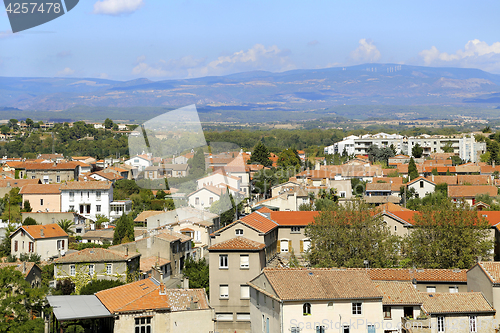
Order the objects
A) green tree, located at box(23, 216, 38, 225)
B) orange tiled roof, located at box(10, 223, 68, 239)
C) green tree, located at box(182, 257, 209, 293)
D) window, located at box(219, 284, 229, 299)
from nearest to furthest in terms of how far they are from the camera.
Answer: window, located at box(219, 284, 229, 299) < green tree, located at box(182, 257, 209, 293) < orange tiled roof, located at box(10, 223, 68, 239) < green tree, located at box(23, 216, 38, 225)

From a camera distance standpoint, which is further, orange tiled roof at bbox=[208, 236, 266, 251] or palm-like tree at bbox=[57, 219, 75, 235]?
palm-like tree at bbox=[57, 219, 75, 235]

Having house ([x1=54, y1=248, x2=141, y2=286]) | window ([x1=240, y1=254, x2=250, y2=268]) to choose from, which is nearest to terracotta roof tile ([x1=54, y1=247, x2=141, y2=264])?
house ([x1=54, y1=248, x2=141, y2=286])

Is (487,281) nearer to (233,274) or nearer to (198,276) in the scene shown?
(233,274)

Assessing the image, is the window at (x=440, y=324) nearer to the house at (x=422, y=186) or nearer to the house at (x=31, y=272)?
the house at (x=31, y=272)

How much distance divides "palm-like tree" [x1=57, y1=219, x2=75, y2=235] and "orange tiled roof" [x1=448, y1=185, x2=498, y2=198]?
85.9 feet

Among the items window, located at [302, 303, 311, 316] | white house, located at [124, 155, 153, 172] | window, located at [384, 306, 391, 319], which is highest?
white house, located at [124, 155, 153, 172]

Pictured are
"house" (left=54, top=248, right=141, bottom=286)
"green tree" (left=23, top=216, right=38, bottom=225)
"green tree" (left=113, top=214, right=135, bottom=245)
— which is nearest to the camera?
"house" (left=54, top=248, right=141, bottom=286)

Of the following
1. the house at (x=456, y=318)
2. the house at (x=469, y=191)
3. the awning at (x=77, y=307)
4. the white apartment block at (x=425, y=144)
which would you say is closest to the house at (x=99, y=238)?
the awning at (x=77, y=307)

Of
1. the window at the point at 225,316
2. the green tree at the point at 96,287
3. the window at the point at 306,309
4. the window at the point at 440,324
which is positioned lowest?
the window at the point at 225,316

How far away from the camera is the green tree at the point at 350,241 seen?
2236 cm

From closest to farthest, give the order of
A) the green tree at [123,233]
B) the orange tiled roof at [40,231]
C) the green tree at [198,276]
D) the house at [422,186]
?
the green tree at [198,276] < the orange tiled roof at [40,231] < the green tree at [123,233] < the house at [422,186]

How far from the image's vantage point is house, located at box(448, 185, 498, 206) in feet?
138

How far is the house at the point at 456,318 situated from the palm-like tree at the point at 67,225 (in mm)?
22478

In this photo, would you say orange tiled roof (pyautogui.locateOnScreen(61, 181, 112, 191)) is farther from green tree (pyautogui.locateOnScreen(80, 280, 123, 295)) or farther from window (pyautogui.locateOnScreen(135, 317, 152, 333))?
window (pyautogui.locateOnScreen(135, 317, 152, 333))
